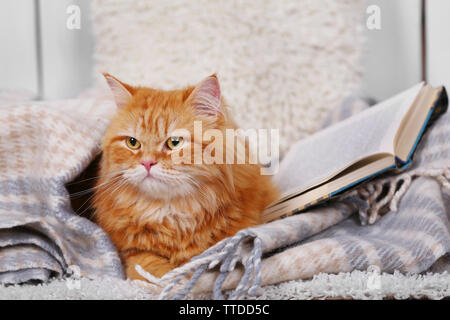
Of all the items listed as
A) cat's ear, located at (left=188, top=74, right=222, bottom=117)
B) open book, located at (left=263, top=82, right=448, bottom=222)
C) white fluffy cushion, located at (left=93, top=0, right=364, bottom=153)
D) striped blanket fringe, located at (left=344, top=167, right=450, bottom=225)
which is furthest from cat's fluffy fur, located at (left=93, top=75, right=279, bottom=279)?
white fluffy cushion, located at (left=93, top=0, right=364, bottom=153)

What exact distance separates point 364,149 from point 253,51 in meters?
0.83

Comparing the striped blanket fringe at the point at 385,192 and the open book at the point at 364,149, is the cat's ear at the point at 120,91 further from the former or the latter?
the striped blanket fringe at the point at 385,192

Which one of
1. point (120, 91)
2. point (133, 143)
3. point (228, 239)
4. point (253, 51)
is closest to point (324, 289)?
point (228, 239)

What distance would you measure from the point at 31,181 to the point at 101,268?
0.71 ft

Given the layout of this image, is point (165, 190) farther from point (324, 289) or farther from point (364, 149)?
point (364, 149)

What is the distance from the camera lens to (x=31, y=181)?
707 millimetres

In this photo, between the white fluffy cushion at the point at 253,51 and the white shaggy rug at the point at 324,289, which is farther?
the white fluffy cushion at the point at 253,51

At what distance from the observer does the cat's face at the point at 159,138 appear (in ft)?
2.27

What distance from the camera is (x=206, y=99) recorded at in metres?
0.75

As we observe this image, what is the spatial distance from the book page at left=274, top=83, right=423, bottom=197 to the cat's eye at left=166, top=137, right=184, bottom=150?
0.30m

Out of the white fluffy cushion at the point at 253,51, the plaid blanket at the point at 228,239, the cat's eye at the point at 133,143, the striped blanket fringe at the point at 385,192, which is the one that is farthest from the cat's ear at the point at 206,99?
the white fluffy cushion at the point at 253,51

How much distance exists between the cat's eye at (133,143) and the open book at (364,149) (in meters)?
0.32

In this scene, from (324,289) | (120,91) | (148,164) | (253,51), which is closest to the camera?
(324,289)

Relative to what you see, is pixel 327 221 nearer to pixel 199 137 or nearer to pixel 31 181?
pixel 199 137
